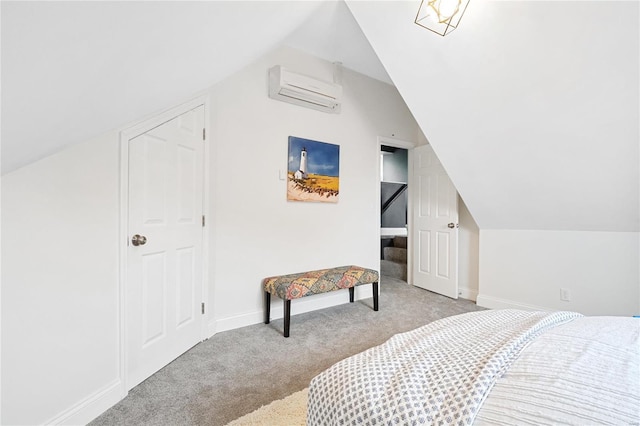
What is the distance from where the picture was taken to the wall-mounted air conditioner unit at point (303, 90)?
8.97ft

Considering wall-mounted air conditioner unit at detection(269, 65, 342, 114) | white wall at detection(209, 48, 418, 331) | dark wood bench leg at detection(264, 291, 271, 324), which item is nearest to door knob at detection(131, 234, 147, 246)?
white wall at detection(209, 48, 418, 331)

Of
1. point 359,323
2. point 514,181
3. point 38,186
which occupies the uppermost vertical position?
point 514,181

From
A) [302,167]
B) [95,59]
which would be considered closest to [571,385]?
[95,59]

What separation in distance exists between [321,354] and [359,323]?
0.72 m

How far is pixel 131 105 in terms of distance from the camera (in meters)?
1.35

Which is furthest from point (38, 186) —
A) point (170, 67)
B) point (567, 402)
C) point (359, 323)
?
point (359, 323)

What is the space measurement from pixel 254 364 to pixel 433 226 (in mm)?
2755

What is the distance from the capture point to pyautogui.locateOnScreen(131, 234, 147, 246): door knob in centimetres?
173

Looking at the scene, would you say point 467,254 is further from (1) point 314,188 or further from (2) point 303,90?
(2) point 303,90

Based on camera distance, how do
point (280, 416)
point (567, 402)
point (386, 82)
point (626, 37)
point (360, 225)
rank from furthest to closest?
point (386, 82), point (360, 225), point (626, 37), point (280, 416), point (567, 402)

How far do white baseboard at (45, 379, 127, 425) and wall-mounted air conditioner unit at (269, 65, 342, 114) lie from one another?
8.15 ft

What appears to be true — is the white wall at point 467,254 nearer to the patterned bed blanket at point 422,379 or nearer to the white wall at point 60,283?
the patterned bed blanket at point 422,379

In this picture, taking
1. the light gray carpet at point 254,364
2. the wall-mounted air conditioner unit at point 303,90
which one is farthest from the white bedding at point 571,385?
the wall-mounted air conditioner unit at point 303,90

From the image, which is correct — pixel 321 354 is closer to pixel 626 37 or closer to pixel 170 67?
pixel 170 67
